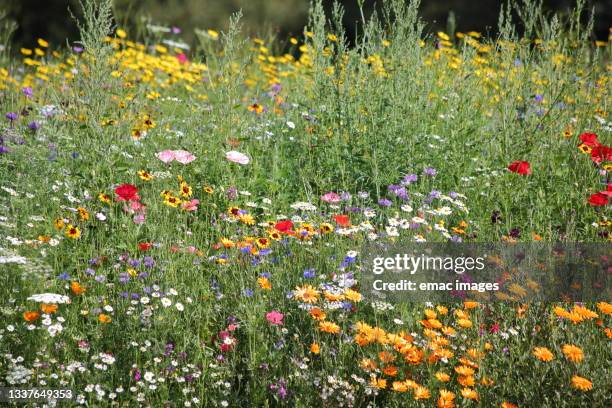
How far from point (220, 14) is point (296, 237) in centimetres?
877

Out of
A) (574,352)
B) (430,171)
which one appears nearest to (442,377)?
(574,352)

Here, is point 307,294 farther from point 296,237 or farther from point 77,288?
point 77,288

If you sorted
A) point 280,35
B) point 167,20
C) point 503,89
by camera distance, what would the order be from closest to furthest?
1. point 503,89
2. point 167,20
3. point 280,35

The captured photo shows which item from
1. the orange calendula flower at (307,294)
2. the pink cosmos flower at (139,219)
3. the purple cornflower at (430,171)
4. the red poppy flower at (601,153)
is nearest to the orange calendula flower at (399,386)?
the orange calendula flower at (307,294)

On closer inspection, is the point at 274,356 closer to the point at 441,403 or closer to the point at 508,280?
the point at 441,403

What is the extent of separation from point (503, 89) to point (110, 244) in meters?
2.42

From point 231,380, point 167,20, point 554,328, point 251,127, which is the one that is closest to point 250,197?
point 251,127

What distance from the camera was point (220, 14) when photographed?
1152 cm

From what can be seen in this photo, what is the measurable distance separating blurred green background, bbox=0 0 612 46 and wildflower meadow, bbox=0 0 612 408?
635cm

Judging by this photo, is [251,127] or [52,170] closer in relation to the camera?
[52,170]

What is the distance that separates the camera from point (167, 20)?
1116 centimetres

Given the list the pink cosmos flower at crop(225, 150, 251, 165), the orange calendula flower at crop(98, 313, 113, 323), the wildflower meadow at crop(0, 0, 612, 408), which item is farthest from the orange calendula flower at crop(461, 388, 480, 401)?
the pink cosmos flower at crop(225, 150, 251, 165)

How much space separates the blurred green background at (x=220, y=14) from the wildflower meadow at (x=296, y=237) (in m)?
6.35

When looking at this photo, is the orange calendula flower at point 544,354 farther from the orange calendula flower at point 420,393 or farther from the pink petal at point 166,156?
the pink petal at point 166,156
